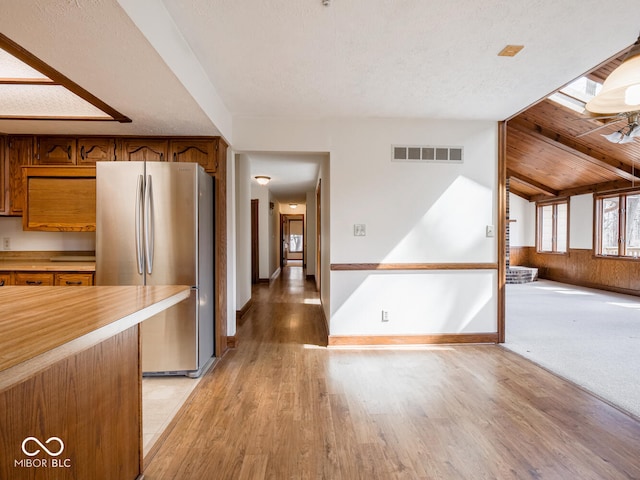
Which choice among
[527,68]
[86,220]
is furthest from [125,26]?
[527,68]

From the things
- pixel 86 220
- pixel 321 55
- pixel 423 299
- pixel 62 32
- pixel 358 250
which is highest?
pixel 321 55

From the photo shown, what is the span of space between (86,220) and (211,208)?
1185 mm

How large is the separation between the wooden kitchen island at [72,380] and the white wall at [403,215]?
212 centimetres

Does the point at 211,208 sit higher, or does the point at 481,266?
the point at 211,208

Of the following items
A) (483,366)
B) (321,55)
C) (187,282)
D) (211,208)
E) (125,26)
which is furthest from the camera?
(211,208)

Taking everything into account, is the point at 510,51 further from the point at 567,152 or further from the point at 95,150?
the point at 567,152

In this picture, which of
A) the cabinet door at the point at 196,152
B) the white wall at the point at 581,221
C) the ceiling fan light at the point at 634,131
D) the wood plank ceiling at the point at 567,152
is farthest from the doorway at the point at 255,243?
the white wall at the point at 581,221

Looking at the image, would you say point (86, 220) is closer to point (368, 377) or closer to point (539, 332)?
point (368, 377)

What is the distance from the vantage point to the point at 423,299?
342cm

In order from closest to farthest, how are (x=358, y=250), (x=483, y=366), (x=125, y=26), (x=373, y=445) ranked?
1. (x=125, y=26)
2. (x=373, y=445)
3. (x=483, y=366)
4. (x=358, y=250)

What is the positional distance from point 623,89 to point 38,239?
16.0 feet

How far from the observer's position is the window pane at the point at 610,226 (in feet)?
22.2

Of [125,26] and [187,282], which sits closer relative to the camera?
[125,26]

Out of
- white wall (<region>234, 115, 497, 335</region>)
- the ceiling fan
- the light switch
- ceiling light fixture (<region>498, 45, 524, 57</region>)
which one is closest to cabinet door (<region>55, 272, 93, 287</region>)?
white wall (<region>234, 115, 497, 335</region>)
